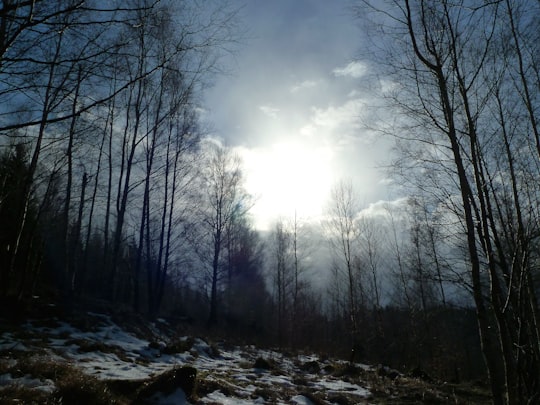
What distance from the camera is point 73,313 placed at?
34.0ft

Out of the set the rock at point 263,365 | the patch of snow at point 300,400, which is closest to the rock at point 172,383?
the patch of snow at point 300,400

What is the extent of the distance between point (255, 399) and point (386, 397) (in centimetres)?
450

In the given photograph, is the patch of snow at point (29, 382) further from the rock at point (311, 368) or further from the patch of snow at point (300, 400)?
the rock at point (311, 368)

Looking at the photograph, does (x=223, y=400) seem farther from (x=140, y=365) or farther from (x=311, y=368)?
(x=311, y=368)

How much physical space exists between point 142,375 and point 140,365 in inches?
54.8

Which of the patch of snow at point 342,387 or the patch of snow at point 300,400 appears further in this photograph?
the patch of snow at point 342,387

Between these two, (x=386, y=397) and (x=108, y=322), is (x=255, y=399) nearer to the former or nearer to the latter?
(x=386, y=397)

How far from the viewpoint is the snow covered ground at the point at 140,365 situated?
4876 mm

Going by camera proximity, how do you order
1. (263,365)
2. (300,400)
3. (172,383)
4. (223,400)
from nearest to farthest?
(172,383) < (223,400) < (300,400) < (263,365)

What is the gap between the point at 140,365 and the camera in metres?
7.04

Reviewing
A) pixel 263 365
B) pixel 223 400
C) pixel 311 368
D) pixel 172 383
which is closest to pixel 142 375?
pixel 172 383

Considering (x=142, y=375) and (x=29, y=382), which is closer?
(x=29, y=382)

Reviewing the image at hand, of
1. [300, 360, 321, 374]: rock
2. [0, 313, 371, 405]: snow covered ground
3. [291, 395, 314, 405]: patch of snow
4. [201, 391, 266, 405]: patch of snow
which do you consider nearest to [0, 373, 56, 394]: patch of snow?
[0, 313, 371, 405]: snow covered ground

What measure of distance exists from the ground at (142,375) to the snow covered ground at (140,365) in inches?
0.7
